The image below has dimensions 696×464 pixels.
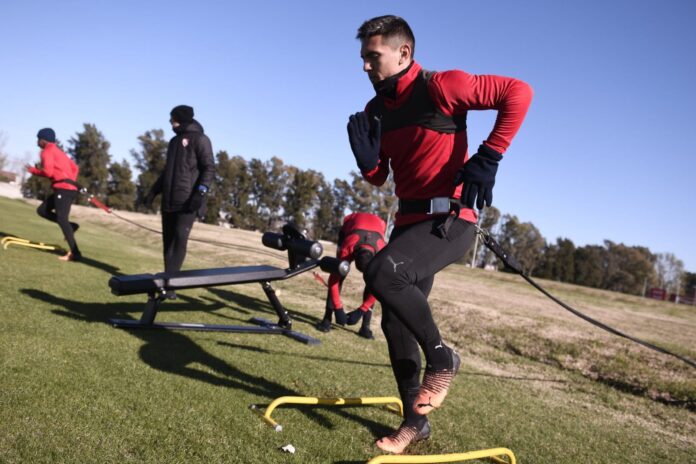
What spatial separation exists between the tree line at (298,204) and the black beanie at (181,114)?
40153 mm

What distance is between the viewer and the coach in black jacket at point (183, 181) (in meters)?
6.44

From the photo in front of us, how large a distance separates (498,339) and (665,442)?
A: 131 inches

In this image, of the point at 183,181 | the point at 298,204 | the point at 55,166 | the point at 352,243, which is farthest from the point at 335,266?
the point at 298,204

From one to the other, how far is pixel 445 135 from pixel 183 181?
15.3 feet

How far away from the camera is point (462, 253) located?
111 inches

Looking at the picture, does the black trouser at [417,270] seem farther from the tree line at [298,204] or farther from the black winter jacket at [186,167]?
the tree line at [298,204]

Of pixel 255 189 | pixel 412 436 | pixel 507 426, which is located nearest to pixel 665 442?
pixel 507 426

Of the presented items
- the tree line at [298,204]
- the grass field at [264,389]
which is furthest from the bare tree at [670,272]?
the grass field at [264,389]

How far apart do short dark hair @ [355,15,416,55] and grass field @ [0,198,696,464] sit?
7.37 feet

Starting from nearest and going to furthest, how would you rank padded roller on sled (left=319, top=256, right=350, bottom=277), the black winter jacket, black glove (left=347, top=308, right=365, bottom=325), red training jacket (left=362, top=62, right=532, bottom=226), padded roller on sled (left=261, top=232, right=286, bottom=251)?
red training jacket (left=362, top=62, right=532, bottom=226) < padded roller on sled (left=319, top=256, right=350, bottom=277) < padded roller on sled (left=261, top=232, right=286, bottom=251) < black glove (left=347, top=308, right=365, bottom=325) < the black winter jacket

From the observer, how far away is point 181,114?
6.62 meters

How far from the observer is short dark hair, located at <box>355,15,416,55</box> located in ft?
8.96

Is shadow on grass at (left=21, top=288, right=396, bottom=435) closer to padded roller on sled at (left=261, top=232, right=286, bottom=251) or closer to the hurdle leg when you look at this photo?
the hurdle leg

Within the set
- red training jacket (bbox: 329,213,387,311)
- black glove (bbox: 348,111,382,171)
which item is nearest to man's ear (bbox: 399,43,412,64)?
black glove (bbox: 348,111,382,171)
